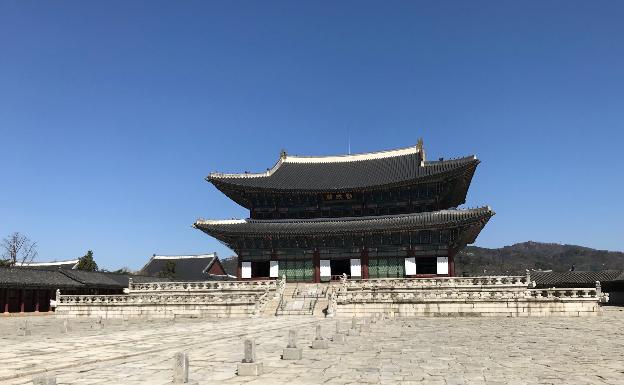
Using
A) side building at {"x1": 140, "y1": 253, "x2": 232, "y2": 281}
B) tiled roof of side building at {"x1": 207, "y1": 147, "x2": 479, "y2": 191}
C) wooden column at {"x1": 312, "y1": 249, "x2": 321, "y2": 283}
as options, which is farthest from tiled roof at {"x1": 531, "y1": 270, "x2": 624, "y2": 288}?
side building at {"x1": 140, "y1": 253, "x2": 232, "y2": 281}

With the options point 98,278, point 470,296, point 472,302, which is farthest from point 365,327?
point 98,278

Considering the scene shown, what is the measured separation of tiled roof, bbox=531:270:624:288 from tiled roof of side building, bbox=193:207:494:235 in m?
20.6

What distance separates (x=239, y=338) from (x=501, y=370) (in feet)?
32.6

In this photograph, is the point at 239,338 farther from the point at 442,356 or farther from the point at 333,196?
the point at 333,196

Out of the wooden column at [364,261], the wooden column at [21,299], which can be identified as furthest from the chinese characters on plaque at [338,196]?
the wooden column at [21,299]

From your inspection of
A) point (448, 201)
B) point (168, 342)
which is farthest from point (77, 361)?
point (448, 201)

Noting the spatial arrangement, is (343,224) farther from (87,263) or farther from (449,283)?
(87,263)

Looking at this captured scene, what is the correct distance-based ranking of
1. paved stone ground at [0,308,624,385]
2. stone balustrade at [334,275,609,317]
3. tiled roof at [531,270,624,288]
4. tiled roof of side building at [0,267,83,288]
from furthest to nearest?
1. tiled roof at [531,270,624,288]
2. tiled roof of side building at [0,267,83,288]
3. stone balustrade at [334,275,609,317]
4. paved stone ground at [0,308,624,385]

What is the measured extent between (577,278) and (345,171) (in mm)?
27596

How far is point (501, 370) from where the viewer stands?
10.9 metres

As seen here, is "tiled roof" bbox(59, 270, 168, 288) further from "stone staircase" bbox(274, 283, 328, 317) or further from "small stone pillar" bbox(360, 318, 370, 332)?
"small stone pillar" bbox(360, 318, 370, 332)

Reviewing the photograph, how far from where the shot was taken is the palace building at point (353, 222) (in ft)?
134

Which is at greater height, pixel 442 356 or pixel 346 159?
pixel 346 159

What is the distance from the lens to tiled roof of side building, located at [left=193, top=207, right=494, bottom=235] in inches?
1534
